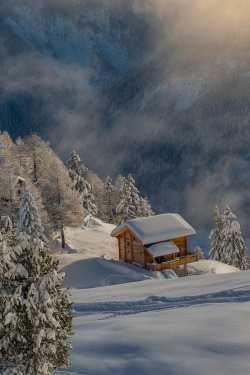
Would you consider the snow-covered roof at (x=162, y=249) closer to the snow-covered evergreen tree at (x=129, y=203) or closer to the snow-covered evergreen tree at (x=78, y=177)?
the snow-covered evergreen tree at (x=129, y=203)

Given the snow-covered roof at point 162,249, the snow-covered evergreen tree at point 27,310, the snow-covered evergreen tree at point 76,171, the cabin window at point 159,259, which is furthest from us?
the snow-covered evergreen tree at point 76,171

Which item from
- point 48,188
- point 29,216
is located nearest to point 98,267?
point 29,216

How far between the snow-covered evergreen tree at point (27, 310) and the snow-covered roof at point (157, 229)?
27530 millimetres

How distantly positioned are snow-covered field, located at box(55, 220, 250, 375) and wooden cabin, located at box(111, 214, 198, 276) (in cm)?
1428

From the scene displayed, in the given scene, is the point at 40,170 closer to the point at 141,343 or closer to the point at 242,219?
the point at 141,343

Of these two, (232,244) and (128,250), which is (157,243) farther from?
(232,244)

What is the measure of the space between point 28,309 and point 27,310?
0.03 meters

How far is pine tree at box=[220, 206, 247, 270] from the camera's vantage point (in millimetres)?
50656

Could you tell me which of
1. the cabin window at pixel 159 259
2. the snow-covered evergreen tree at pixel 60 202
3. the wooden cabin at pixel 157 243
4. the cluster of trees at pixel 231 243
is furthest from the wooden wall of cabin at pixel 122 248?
the cluster of trees at pixel 231 243

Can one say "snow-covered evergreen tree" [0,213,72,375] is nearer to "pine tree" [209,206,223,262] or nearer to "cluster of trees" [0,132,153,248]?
"cluster of trees" [0,132,153,248]

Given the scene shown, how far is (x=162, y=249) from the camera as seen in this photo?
35844mm

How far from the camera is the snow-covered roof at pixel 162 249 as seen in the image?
3541 centimetres

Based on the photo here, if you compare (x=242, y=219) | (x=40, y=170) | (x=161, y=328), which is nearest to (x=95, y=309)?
(x=161, y=328)

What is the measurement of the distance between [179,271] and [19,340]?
102ft
